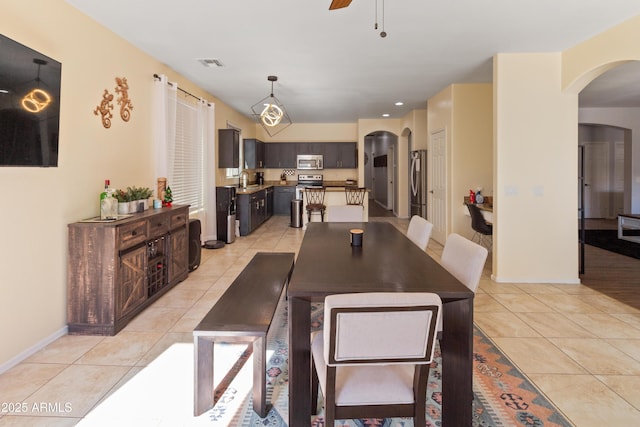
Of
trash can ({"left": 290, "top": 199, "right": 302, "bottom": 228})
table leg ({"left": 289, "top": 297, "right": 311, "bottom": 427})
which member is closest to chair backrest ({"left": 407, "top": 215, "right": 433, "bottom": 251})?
table leg ({"left": 289, "top": 297, "right": 311, "bottom": 427})

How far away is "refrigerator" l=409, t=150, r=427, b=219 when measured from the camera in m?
7.12

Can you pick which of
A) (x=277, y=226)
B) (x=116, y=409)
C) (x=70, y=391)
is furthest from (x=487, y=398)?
(x=277, y=226)

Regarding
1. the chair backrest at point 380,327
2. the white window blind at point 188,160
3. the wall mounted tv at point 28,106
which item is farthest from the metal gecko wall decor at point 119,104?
the chair backrest at point 380,327

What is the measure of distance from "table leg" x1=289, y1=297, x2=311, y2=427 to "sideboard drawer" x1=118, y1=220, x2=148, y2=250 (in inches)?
76.8

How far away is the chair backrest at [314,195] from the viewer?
7.66 meters

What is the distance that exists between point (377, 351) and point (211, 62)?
14.3 feet

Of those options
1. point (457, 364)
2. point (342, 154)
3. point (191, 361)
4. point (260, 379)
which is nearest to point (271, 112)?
point (191, 361)

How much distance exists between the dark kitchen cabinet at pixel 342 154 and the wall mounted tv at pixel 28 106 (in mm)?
7783

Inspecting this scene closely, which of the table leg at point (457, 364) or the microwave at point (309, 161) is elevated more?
the microwave at point (309, 161)

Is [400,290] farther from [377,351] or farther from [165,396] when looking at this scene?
[165,396]

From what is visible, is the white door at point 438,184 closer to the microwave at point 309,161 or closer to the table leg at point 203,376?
the microwave at point 309,161

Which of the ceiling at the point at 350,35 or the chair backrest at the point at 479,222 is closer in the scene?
the ceiling at the point at 350,35

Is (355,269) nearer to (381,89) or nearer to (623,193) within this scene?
(381,89)

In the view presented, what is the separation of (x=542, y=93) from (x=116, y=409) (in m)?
5.00
